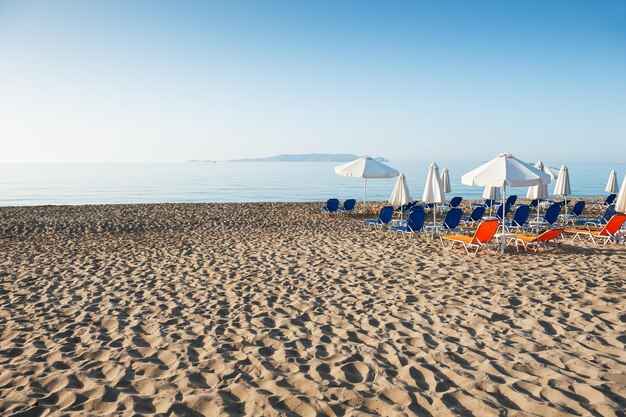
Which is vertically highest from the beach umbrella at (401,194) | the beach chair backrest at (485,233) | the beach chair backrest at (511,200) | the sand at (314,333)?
the beach umbrella at (401,194)

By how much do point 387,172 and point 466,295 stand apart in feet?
31.3

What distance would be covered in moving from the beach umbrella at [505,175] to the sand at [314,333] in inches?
51.3

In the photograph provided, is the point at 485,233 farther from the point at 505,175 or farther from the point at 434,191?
the point at 434,191

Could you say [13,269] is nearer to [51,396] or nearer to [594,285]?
[51,396]

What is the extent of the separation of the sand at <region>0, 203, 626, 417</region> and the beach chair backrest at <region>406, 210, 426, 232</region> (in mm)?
1609

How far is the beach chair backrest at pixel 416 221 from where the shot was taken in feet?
31.4

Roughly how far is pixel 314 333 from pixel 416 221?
6.00 metres

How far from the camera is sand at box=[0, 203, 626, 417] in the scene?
115 inches

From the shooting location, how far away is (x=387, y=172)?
14.5m

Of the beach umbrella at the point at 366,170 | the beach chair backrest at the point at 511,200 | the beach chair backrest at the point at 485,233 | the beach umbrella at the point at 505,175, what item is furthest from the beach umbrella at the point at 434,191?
the beach chair backrest at the point at 511,200

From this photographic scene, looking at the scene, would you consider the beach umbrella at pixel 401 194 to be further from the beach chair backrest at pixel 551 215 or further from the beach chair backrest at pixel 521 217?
the beach chair backrest at pixel 551 215

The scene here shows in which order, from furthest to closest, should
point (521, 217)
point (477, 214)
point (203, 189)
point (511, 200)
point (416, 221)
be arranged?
point (203, 189), point (511, 200), point (477, 214), point (521, 217), point (416, 221)

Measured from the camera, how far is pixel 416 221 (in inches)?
378

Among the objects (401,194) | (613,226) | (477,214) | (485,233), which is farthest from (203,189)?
(613,226)
